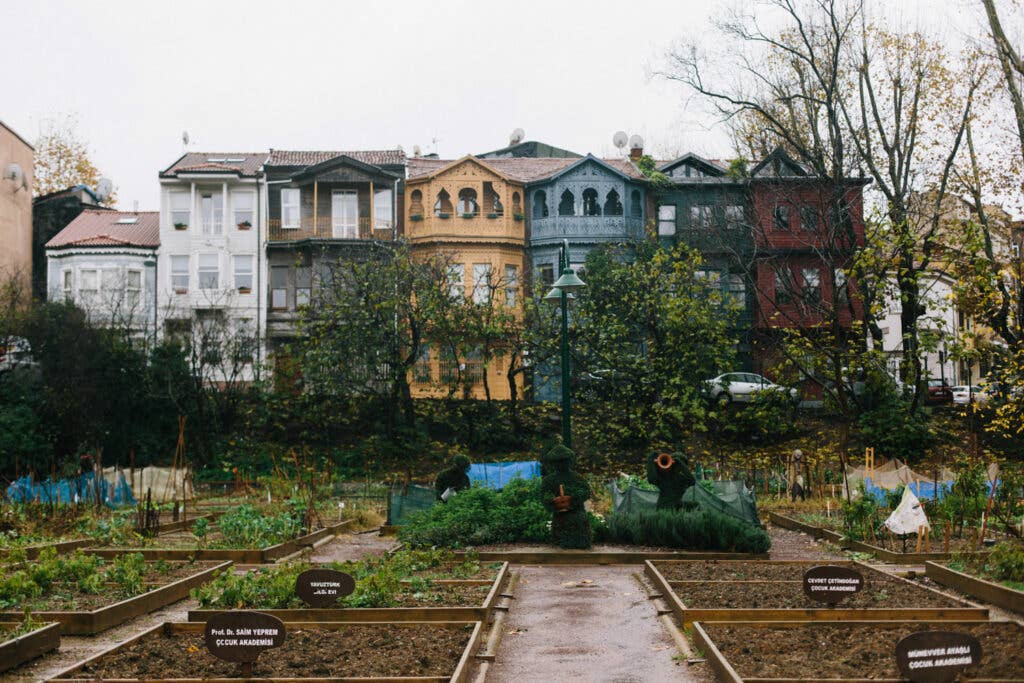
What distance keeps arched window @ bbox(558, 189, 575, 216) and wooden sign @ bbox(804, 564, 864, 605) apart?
39.1 meters

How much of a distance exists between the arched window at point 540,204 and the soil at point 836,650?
40.2 metres

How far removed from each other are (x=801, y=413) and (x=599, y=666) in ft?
117

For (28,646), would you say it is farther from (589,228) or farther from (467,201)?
(467,201)

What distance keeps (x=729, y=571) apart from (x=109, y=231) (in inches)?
→ 1632

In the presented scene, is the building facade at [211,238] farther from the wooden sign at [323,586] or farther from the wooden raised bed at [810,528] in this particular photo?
the wooden sign at [323,586]

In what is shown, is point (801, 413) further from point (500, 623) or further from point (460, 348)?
point (500, 623)

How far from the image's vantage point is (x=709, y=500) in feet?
65.3

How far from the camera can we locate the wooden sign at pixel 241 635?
867 cm

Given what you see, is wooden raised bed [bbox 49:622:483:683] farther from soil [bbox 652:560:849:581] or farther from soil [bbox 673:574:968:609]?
soil [bbox 652:560:849:581]

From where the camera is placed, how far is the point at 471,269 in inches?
1908

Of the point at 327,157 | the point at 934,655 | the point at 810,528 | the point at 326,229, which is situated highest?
the point at 327,157

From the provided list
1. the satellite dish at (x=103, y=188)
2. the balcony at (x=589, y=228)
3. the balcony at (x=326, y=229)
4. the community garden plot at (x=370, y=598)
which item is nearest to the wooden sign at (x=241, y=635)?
the community garden plot at (x=370, y=598)

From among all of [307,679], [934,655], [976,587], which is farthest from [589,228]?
[934,655]

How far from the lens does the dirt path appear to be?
962 centimetres
